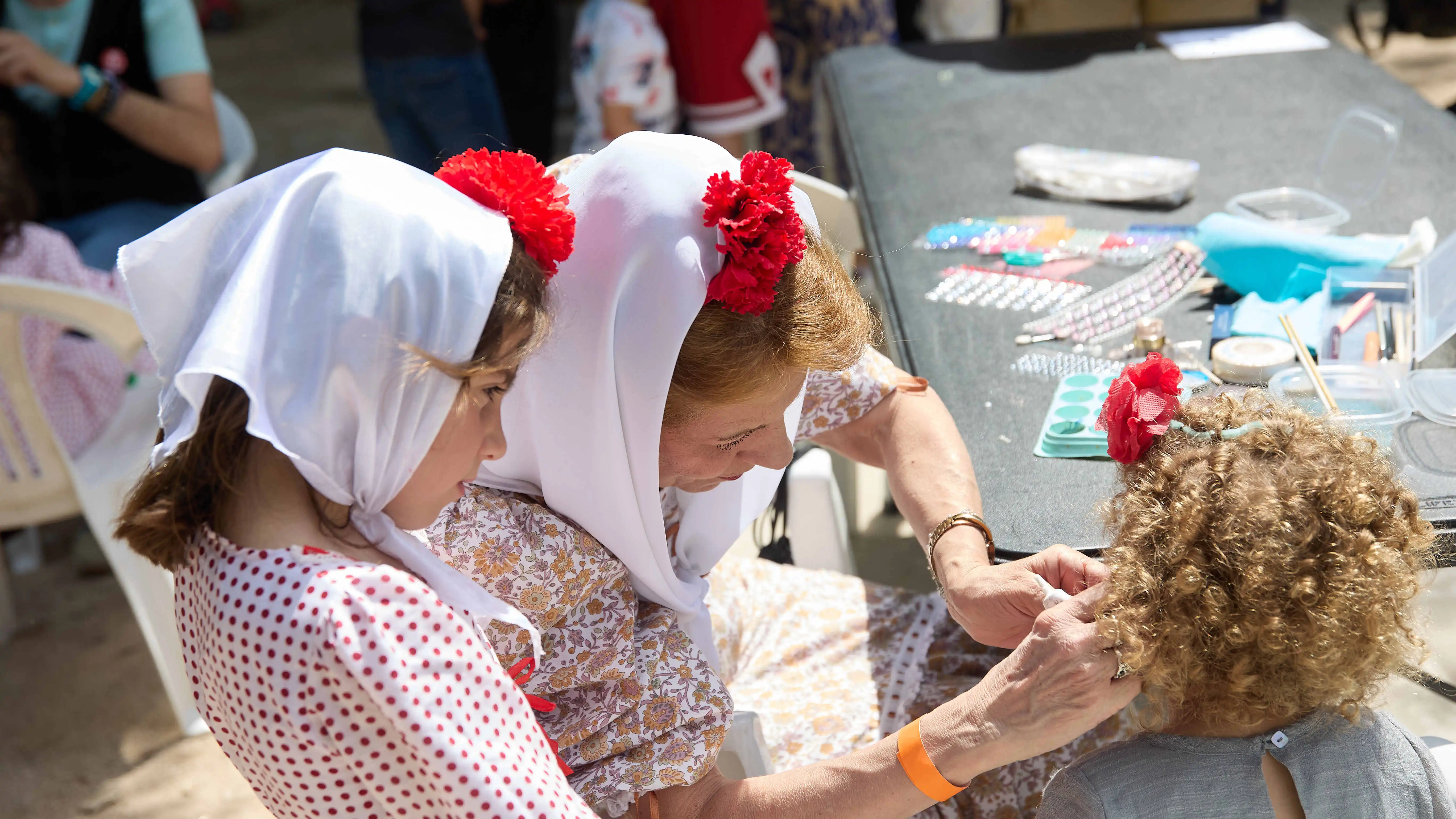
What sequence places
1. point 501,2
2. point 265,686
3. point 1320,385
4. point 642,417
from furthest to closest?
point 501,2
point 1320,385
point 642,417
point 265,686

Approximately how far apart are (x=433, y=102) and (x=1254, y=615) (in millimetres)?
3705

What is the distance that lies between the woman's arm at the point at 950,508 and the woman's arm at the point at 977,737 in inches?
5.8

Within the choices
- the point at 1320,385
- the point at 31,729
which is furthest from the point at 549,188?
the point at 31,729

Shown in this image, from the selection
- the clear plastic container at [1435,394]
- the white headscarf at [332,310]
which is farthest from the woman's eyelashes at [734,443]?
the clear plastic container at [1435,394]

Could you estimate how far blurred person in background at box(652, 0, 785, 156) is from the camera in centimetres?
426

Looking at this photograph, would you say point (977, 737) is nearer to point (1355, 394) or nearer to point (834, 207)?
point (1355, 394)

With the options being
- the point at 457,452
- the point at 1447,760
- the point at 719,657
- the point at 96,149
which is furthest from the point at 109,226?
the point at 1447,760

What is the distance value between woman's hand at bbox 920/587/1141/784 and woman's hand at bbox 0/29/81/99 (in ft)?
→ 9.85

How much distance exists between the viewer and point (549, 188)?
1254mm

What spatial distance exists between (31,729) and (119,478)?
2.36 ft

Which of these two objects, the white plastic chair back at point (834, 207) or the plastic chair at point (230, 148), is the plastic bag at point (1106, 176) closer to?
the white plastic chair back at point (834, 207)

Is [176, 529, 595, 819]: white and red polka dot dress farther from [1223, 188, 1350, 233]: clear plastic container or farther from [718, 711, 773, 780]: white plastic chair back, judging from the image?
[1223, 188, 1350, 233]: clear plastic container

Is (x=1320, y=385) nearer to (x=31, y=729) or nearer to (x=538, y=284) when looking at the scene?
(x=538, y=284)

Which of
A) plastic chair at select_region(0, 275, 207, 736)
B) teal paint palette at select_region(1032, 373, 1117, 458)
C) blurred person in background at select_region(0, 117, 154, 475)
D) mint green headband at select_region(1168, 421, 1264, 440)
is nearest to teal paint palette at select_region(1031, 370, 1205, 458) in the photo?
teal paint palette at select_region(1032, 373, 1117, 458)
